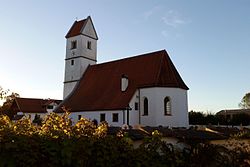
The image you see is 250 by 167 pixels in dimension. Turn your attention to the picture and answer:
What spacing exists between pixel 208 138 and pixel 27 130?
554 cm

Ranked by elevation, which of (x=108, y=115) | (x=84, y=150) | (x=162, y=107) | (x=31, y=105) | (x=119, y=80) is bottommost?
(x=84, y=150)

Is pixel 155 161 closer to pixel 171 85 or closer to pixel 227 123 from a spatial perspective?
pixel 171 85

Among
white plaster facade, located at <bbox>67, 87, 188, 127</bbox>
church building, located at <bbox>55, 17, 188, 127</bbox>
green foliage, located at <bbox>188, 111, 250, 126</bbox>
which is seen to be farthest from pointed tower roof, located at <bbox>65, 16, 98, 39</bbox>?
green foliage, located at <bbox>188, 111, 250, 126</bbox>

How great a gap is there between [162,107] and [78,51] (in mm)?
16580

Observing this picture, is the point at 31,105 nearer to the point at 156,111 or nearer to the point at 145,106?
the point at 145,106

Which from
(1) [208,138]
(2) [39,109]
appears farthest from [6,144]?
(2) [39,109]

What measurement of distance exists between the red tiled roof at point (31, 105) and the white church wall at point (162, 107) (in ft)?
105

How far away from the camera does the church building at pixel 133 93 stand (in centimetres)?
2898

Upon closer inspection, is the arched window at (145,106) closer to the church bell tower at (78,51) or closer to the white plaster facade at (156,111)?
the white plaster facade at (156,111)

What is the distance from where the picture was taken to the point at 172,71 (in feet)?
99.1

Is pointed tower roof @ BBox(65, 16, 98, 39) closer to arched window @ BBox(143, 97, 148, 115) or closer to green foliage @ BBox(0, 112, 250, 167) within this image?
arched window @ BBox(143, 97, 148, 115)

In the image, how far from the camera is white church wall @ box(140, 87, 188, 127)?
28.7 m

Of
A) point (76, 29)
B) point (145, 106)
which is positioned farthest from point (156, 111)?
point (76, 29)

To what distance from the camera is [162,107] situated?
95.0 ft
